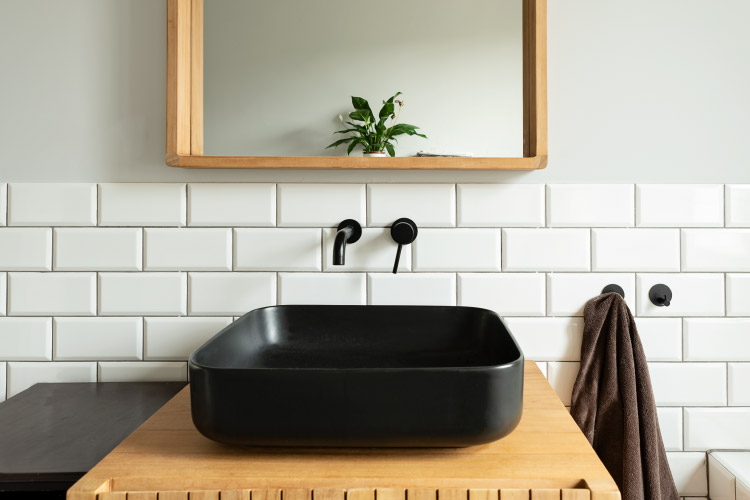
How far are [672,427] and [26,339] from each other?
1.53 metres

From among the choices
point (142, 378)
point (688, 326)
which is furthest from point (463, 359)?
point (142, 378)

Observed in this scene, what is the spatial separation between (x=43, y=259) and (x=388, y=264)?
0.81m

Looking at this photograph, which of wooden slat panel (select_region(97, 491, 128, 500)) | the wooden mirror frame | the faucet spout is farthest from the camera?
the wooden mirror frame

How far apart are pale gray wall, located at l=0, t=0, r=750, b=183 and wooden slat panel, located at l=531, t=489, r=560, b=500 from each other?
726 millimetres

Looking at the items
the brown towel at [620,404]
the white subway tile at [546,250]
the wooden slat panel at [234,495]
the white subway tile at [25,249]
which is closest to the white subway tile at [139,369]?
the white subway tile at [25,249]

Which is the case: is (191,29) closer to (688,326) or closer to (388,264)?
(388,264)

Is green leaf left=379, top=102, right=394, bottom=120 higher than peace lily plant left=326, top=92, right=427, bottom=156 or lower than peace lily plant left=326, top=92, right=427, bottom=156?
higher

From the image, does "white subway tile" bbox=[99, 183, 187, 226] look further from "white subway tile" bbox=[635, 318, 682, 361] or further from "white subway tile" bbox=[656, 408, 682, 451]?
"white subway tile" bbox=[656, 408, 682, 451]

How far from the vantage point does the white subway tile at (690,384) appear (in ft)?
3.96

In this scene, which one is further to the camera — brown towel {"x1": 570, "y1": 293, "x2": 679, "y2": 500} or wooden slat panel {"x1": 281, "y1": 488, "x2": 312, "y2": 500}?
brown towel {"x1": 570, "y1": 293, "x2": 679, "y2": 500}

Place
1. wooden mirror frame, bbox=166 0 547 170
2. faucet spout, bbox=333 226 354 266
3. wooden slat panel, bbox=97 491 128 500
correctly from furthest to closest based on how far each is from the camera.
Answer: wooden mirror frame, bbox=166 0 547 170 < faucet spout, bbox=333 226 354 266 < wooden slat panel, bbox=97 491 128 500

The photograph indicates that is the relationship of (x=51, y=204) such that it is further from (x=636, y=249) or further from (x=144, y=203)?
(x=636, y=249)

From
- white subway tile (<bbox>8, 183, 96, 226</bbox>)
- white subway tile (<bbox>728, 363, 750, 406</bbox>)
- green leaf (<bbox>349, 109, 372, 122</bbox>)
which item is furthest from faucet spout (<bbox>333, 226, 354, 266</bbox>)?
white subway tile (<bbox>728, 363, 750, 406</bbox>)

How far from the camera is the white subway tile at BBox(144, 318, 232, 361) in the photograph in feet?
4.00
